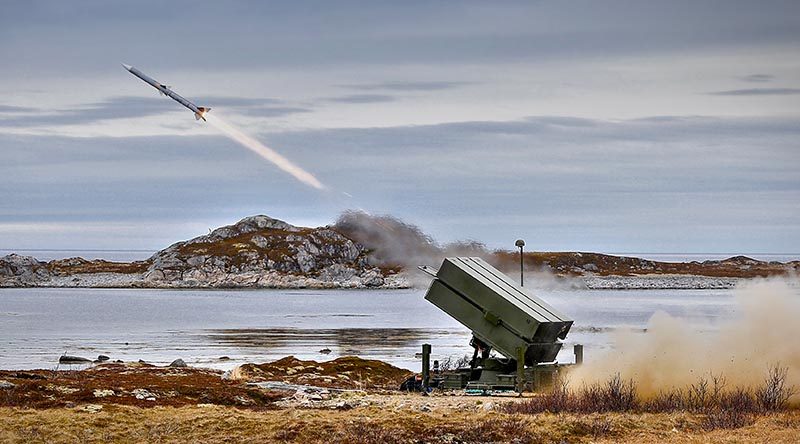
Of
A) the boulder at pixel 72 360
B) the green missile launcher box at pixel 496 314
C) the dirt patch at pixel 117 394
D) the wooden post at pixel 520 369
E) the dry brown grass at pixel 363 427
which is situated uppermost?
the green missile launcher box at pixel 496 314

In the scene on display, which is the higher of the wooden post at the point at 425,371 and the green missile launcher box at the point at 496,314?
the green missile launcher box at the point at 496,314

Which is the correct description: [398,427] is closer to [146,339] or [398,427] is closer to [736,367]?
[736,367]

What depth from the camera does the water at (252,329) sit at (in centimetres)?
5928

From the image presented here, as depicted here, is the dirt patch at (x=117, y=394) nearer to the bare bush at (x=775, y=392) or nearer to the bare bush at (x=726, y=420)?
the bare bush at (x=726, y=420)

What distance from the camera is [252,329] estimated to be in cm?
8519

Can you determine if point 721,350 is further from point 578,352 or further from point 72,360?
point 72,360

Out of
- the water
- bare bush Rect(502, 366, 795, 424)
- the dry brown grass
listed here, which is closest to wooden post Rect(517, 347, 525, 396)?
bare bush Rect(502, 366, 795, 424)

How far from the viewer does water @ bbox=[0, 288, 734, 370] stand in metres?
59.3

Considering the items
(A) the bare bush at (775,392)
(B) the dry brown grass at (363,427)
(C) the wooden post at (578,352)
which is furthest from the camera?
(C) the wooden post at (578,352)

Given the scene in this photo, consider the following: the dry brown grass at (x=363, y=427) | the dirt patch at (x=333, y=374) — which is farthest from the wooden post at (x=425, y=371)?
the dry brown grass at (x=363, y=427)

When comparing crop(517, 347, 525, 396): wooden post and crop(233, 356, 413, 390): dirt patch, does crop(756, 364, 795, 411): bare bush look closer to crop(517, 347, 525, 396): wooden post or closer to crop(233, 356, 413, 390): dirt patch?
crop(517, 347, 525, 396): wooden post

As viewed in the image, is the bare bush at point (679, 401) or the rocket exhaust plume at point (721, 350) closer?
the bare bush at point (679, 401)

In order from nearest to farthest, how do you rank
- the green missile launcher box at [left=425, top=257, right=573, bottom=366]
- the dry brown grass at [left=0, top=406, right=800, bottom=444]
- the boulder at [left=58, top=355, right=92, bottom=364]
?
the dry brown grass at [left=0, top=406, right=800, bottom=444] < the green missile launcher box at [left=425, top=257, right=573, bottom=366] < the boulder at [left=58, top=355, right=92, bottom=364]

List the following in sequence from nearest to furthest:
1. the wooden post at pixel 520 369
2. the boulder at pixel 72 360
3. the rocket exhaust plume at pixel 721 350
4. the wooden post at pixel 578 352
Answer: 1. the rocket exhaust plume at pixel 721 350
2. the wooden post at pixel 520 369
3. the wooden post at pixel 578 352
4. the boulder at pixel 72 360
